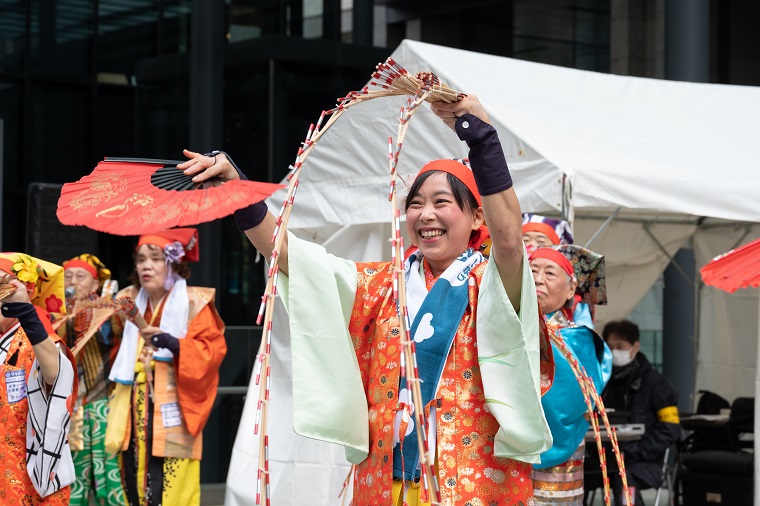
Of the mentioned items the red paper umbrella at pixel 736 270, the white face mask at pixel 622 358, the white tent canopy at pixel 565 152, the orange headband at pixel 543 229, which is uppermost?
the white tent canopy at pixel 565 152

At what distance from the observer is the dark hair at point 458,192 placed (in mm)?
3020

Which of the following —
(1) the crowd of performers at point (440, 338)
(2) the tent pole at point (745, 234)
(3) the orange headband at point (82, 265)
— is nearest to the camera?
(1) the crowd of performers at point (440, 338)

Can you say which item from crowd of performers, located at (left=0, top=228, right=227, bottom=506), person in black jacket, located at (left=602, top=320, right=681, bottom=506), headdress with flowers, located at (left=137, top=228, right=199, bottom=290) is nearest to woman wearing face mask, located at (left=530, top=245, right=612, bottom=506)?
person in black jacket, located at (left=602, top=320, right=681, bottom=506)

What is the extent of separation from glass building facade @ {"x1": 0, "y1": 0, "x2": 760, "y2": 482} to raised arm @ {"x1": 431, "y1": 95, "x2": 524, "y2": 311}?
6.54 m

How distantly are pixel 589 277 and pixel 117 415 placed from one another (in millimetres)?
2940

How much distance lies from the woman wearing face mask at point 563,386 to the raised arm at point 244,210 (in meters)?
2.04

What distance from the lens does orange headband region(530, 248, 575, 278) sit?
501 cm

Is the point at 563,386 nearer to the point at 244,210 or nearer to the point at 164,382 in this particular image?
the point at 244,210

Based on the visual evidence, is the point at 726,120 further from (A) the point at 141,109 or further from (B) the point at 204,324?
(A) the point at 141,109

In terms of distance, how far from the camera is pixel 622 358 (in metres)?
7.88

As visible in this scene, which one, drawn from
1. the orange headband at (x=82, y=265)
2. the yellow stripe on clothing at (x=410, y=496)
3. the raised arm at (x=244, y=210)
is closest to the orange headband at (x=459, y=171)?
the raised arm at (x=244, y=210)

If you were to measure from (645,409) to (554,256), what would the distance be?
2.94 meters

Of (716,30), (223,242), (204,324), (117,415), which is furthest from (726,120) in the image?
(716,30)

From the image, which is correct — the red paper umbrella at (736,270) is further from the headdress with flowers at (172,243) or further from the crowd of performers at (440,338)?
the headdress with flowers at (172,243)
